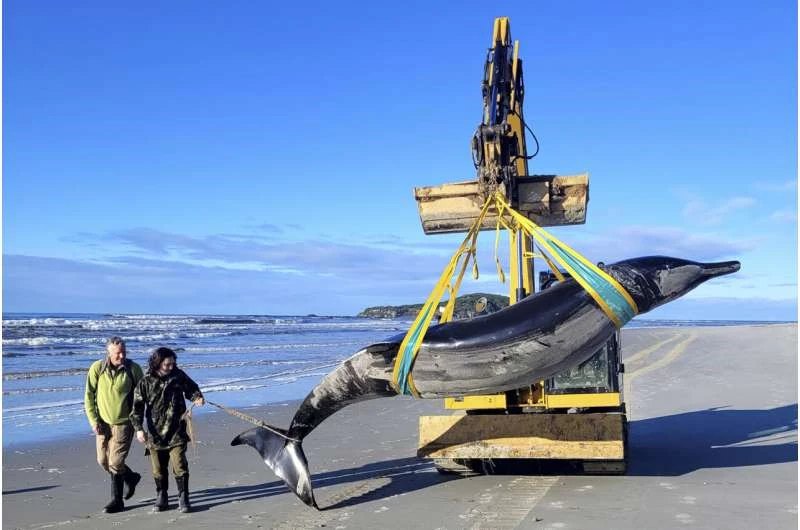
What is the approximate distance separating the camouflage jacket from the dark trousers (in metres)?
0.06

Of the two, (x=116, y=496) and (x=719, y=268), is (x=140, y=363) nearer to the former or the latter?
(x=116, y=496)

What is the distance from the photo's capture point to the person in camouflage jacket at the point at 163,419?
7785mm

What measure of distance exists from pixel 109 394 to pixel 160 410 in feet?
A: 2.10

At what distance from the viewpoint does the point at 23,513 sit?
25.9ft

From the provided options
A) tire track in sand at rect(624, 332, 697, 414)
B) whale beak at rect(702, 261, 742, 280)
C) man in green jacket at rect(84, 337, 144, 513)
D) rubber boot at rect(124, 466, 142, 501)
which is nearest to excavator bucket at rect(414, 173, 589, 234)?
whale beak at rect(702, 261, 742, 280)

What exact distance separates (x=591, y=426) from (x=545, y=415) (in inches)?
19.3

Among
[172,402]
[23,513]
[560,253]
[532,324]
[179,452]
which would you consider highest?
[560,253]

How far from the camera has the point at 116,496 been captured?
7.92m

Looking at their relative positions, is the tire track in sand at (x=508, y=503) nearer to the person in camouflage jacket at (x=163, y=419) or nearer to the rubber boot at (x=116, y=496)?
the person in camouflage jacket at (x=163, y=419)

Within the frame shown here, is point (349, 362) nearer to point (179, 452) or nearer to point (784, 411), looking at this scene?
point (179, 452)

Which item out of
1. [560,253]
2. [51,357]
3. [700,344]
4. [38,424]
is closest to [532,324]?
[560,253]

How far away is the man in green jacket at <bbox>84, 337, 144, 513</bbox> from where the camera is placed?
7.99 meters

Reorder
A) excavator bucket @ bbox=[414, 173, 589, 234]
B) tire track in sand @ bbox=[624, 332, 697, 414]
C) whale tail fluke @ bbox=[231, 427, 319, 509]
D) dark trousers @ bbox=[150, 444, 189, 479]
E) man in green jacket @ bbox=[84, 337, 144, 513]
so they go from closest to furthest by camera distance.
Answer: whale tail fluke @ bbox=[231, 427, 319, 509], dark trousers @ bbox=[150, 444, 189, 479], man in green jacket @ bbox=[84, 337, 144, 513], excavator bucket @ bbox=[414, 173, 589, 234], tire track in sand @ bbox=[624, 332, 697, 414]

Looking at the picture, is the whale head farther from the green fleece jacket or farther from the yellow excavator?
the green fleece jacket
